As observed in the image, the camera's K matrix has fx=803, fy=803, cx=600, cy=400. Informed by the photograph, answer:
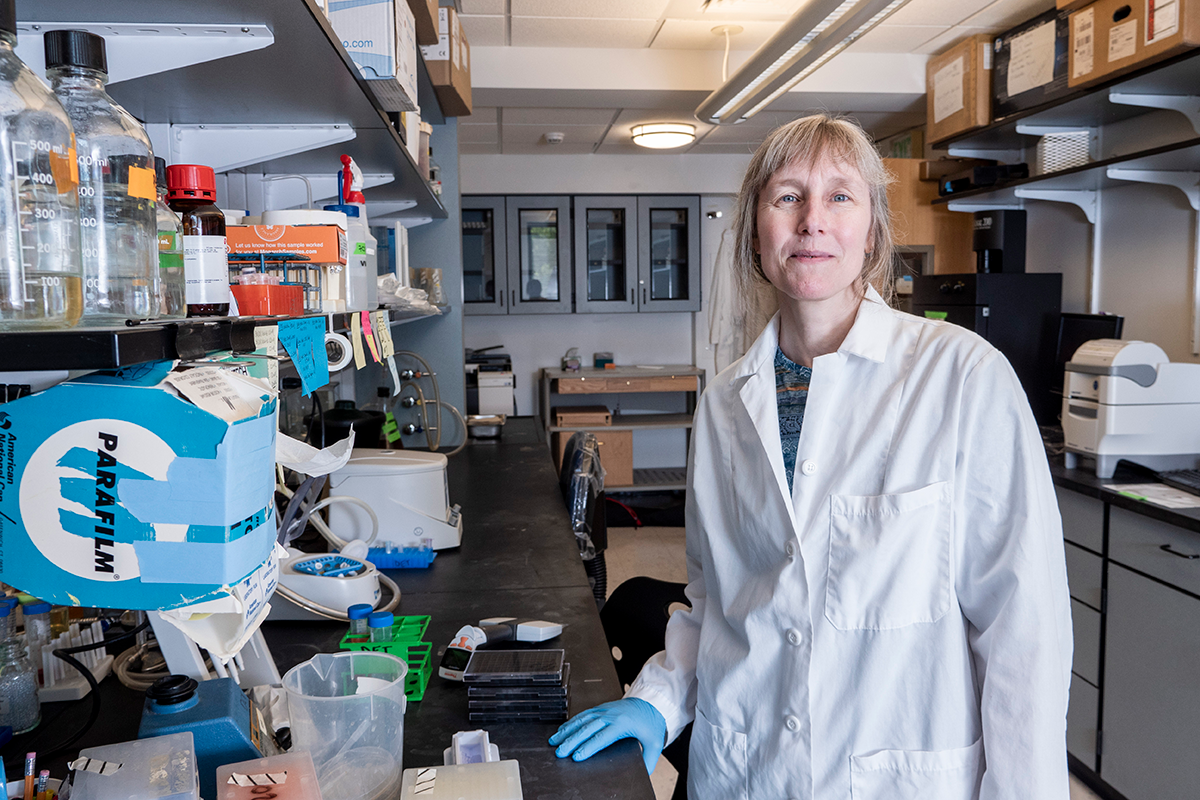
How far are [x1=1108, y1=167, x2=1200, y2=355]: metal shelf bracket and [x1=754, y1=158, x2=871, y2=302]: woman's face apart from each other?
7.53ft

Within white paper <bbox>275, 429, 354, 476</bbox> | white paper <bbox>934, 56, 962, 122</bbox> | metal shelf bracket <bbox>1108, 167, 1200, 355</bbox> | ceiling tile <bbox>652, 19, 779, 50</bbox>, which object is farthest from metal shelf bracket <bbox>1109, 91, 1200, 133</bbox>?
white paper <bbox>275, 429, 354, 476</bbox>

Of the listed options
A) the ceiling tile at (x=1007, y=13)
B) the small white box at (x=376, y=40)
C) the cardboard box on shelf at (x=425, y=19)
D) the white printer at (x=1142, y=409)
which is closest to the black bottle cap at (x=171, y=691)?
the small white box at (x=376, y=40)

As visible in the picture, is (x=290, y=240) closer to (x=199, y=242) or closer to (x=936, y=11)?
(x=199, y=242)

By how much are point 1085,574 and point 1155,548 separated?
32 centimetres

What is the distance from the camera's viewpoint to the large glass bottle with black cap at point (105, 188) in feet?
1.99

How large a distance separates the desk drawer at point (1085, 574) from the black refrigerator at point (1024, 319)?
1142 mm

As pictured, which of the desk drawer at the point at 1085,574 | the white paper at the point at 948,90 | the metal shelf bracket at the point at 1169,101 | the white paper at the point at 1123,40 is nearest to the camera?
the desk drawer at the point at 1085,574

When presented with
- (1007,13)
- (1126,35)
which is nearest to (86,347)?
(1126,35)

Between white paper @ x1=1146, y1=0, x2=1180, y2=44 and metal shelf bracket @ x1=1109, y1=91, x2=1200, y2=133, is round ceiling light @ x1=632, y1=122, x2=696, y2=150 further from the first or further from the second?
white paper @ x1=1146, y1=0, x2=1180, y2=44

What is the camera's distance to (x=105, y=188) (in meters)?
0.65

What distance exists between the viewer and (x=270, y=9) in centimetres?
91

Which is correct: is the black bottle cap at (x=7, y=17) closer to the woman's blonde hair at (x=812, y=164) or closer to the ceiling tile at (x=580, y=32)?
the woman's blonde hair at (x=812, y=164)

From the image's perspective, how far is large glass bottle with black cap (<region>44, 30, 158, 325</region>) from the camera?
0.61m

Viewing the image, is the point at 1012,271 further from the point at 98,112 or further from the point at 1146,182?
the point at 98,112
